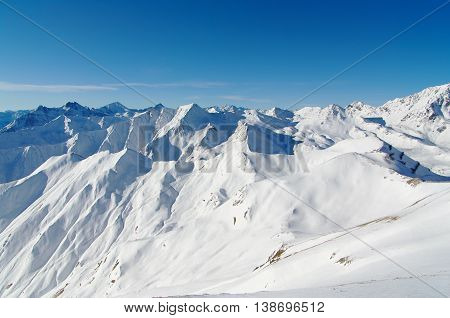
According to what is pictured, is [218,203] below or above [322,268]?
below

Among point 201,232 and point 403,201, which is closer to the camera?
point 403,201

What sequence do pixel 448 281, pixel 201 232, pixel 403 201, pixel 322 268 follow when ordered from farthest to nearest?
1. pixel 201 232
2. pixel 403 201
3. pixel 322 268
4. pixel 448 281

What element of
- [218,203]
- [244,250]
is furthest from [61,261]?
[244,250]

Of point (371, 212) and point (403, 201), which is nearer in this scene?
point (403, 201)

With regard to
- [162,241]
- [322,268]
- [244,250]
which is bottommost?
[162,241]
